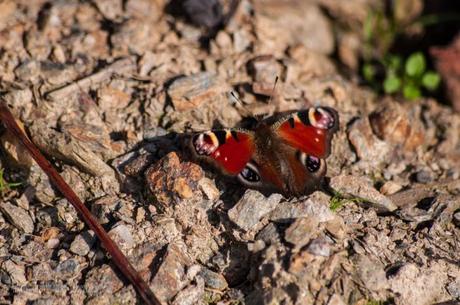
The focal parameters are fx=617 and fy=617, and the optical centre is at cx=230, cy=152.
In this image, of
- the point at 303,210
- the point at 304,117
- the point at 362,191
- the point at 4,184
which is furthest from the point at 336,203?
the point at 4,184

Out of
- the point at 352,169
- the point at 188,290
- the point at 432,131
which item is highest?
the point at 188,290

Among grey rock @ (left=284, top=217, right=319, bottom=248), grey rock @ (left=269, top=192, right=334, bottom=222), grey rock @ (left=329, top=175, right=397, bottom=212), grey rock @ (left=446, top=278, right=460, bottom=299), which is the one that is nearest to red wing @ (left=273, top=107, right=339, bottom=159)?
grey rock @ (left=329, top=175, right=397, bottom=212)

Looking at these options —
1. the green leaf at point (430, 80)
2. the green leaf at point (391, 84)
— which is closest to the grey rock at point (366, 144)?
the green leaf at point (391, 84)

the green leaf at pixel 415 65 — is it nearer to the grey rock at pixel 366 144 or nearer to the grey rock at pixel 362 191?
the grey rock at pixel 366 144

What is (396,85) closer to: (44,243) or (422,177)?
(422,177)

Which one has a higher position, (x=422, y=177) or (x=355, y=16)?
(x=355, y=16)

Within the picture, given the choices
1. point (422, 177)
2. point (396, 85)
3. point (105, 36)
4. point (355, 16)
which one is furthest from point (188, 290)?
point (355, 16)
